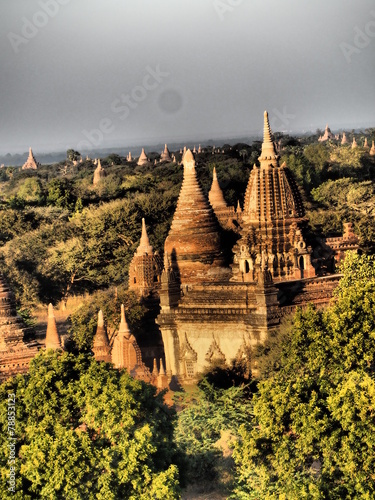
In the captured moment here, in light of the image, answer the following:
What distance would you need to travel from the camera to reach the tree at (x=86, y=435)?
31781mm

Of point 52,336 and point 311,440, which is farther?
point 52,336

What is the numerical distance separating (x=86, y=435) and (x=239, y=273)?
16.1 meters

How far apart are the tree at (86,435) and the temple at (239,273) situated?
9.67m

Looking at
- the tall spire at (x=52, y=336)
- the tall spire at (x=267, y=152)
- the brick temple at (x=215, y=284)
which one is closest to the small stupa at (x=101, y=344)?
the brick temple at (x=215, y=284)

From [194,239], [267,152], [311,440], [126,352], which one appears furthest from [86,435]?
[267,152]

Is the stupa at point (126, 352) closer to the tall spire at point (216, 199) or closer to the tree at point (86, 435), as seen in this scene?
the tree at point (86, 435)

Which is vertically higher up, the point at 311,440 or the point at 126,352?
the point at 311,440

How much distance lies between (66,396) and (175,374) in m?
12.5

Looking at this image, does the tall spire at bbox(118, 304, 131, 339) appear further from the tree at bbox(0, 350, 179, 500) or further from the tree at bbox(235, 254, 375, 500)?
the tree at bbox(0, 350, 179, 500)

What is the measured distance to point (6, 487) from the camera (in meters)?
31.6

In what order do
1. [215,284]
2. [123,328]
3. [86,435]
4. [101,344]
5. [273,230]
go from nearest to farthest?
[86,435], [215,284], [101,344], [123,328], [273,230]

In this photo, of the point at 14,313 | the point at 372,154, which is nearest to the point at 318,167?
the point at 372,154

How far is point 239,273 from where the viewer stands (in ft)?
158

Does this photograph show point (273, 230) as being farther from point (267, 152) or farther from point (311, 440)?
point (311, 440)
